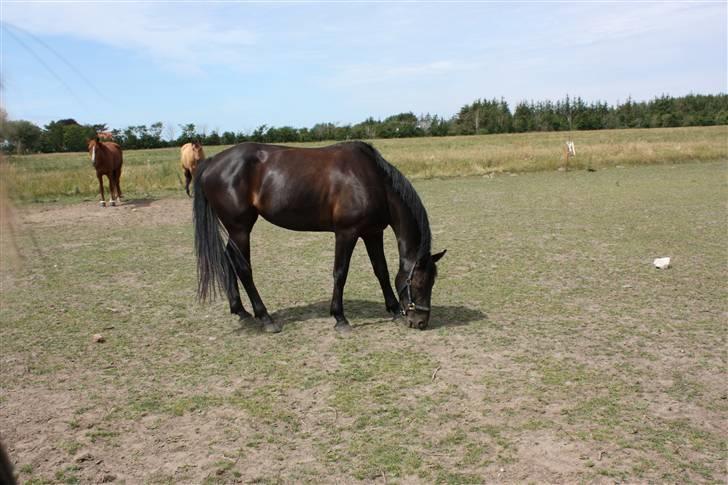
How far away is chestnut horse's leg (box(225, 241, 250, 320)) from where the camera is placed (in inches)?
224

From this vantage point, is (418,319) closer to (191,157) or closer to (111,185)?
(111,185)

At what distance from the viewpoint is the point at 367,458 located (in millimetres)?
3363

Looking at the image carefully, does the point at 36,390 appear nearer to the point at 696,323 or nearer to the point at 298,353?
the point at 298,353

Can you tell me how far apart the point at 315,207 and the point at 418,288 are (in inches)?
50.1

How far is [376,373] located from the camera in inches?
181

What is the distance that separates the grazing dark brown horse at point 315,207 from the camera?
5391 millimetres

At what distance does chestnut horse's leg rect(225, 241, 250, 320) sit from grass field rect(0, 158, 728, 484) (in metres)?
0.14

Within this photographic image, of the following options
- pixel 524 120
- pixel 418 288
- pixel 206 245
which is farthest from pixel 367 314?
pixel 524 120

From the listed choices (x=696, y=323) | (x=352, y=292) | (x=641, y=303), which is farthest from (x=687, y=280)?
(x=352, y=292)

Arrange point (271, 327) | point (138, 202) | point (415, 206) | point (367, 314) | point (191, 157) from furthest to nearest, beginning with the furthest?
point (191, 157)
point (138, 202)
point (367, 314)
point (271, 327)
point (415, 206)

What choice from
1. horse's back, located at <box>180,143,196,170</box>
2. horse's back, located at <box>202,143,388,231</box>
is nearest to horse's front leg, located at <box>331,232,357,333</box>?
horse's back, located at <box>202,143,388,231</box>

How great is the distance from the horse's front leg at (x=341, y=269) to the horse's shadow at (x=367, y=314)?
0.23m

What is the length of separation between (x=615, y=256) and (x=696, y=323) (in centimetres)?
298

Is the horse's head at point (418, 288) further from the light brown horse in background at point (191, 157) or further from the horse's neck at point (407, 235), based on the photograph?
the light brown horse in background at point (191, 157)
